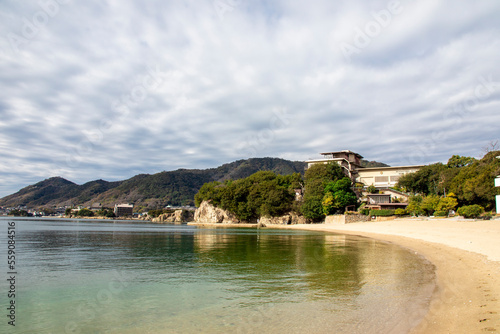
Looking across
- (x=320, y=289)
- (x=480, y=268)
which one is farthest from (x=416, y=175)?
(x=320, y=289)

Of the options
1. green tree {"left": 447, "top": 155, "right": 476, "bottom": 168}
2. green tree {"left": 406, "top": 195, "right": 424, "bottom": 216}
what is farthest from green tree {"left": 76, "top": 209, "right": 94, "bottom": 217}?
green tree {"left": 447, "top": 155, "right": 476, "bottom": 168}

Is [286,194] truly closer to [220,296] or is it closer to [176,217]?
[220,296]

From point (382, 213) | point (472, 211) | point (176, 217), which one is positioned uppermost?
point (472, 211)

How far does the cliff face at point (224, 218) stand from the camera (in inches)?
3391

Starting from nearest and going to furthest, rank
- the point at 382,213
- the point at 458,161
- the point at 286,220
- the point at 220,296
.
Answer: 1. the point at 220,296
2. the point at 382,213
3. the point at 458,161
4. the point at 286,220

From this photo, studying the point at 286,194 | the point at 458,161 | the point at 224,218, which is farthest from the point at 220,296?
the point at 224,218

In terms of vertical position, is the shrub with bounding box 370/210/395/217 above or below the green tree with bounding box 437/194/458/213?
below

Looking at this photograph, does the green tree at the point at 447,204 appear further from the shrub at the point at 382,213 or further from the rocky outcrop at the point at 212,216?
the rocky outcrop at the point at 212,216

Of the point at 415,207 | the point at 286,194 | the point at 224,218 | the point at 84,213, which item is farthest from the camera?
the point at 84,213

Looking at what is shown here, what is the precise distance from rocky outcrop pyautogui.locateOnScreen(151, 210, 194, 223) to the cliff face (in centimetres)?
3320

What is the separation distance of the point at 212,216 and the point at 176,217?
1901 inches

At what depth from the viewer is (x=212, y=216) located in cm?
11175

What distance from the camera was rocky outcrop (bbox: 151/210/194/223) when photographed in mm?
152250

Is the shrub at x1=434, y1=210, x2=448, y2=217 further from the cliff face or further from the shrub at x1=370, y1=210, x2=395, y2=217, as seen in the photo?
the cliff face
